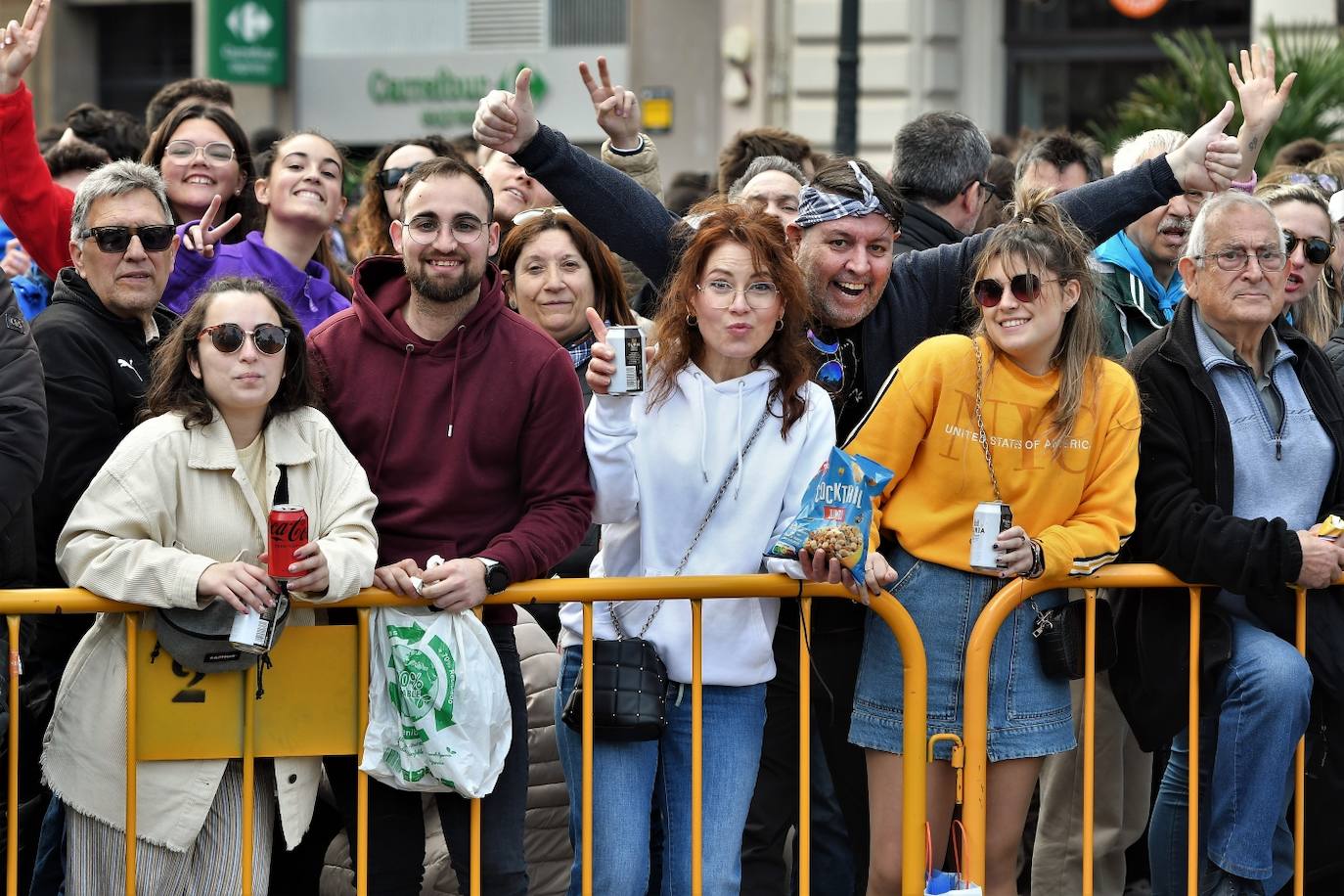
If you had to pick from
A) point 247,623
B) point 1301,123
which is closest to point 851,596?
point 247,623

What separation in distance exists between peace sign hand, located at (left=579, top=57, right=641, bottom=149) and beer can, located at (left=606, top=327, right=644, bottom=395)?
1224 mm

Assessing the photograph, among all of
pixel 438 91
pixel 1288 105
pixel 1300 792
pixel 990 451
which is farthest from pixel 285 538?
pixel 438 91

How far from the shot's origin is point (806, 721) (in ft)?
14.5

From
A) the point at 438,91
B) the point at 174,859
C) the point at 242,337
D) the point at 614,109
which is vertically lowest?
the point at 174,859

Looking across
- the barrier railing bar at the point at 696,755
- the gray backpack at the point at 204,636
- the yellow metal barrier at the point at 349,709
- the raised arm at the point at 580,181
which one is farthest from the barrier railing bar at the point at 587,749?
the raised arm at the point at 580,181

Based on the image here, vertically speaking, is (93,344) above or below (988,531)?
above

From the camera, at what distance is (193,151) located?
19.7 ft

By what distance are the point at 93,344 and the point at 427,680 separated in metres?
1.35

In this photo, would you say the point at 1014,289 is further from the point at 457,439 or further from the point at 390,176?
the point at 390,176

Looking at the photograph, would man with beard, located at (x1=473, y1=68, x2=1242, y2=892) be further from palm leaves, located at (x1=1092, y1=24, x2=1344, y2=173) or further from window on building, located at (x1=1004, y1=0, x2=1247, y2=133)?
window on building, located at (x1=1004, y1=0, x2=1247, y2=133)

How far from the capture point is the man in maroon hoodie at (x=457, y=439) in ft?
14.4

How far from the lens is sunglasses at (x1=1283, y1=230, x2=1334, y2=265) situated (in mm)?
5531

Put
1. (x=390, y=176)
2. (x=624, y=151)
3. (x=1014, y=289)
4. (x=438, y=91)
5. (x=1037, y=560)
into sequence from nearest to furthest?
(x=1037, y=560), (x=1014, y=289), (x=624, y=151), (x=390, y=176), (x=438, y=91)

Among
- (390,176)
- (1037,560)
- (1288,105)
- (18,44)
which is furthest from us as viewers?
(1288,105)
